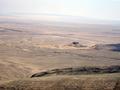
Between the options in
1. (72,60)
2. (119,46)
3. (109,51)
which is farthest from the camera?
(119,46)

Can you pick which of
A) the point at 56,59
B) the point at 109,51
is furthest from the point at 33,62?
the point at 109,51

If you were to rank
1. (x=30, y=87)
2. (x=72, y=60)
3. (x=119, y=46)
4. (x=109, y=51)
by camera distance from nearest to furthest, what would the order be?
(x=30, y=87) < (x=72, y=60) < (x=109, y=51) < (x=119, y=46)

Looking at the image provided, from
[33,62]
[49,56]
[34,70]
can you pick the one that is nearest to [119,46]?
[49,56]

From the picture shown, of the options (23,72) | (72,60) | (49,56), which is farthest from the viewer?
(49,56)

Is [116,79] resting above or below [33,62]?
above

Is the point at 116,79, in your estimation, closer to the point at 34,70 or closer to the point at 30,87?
the point at 30,87

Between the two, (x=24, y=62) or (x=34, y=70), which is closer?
(x=34, y=70)

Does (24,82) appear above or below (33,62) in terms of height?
above

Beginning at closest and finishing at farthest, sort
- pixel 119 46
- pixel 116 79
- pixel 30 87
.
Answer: pixel 116 79, pixel 30 87, pixel 119 46

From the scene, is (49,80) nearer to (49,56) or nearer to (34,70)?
(34,70)
